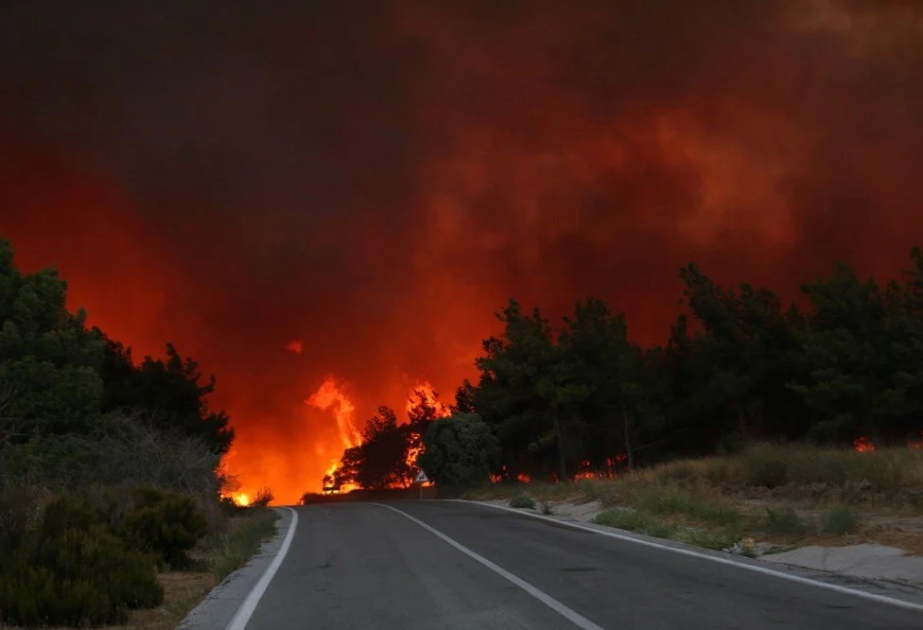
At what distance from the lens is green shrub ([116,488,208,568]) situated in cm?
1510

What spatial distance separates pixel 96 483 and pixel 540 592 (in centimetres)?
1138

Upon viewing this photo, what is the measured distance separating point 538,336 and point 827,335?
18.1 metres

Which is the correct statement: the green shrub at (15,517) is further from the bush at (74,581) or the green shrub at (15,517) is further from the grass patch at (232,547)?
the grass patch at (232,547)

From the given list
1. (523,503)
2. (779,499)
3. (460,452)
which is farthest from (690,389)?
(779,499)

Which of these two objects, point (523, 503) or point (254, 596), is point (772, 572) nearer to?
point (254, 596)

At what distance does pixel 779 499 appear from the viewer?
19984 mm

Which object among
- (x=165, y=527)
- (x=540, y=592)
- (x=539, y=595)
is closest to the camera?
(x=539, y=595)

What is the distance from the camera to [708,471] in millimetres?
25234

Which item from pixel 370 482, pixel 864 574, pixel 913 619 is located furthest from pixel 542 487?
pixel 370 482

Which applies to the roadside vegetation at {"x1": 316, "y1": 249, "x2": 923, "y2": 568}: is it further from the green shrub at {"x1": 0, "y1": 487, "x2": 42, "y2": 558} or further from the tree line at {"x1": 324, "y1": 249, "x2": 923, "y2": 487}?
the green shrub at {"x1": 0, "y1": 487, "x2": 42, "y2": 558}

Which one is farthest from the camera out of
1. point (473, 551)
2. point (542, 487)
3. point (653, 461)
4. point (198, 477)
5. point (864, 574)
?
point (653, 461)

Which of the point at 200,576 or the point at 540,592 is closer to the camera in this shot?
the point at 540,592

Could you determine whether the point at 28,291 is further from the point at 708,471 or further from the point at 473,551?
the point at 708,471

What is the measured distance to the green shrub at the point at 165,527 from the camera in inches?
594
